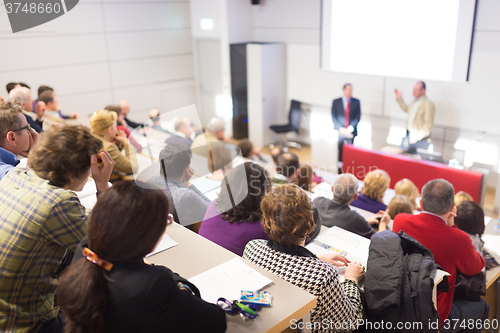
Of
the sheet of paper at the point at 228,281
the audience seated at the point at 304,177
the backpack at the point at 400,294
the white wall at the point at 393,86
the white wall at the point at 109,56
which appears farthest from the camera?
the white wall at the point at 109,56

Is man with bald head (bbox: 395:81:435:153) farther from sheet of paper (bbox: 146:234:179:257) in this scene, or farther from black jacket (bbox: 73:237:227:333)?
black jacket (bbox: 73:237:227:333)

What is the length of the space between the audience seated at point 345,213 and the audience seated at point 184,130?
1367 millimetres

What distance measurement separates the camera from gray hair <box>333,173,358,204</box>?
3088mm

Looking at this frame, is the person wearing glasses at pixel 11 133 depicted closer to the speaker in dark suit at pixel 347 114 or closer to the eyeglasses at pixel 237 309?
the eyeglasses at pixel 237 309

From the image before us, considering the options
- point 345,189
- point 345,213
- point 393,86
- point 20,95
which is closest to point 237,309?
point 345,213

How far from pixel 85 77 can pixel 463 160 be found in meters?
6.63

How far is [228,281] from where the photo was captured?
1.57m

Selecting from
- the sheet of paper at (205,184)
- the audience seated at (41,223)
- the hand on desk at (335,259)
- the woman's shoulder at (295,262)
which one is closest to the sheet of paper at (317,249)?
the hand on desk at (335,259)

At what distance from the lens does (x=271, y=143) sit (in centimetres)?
836

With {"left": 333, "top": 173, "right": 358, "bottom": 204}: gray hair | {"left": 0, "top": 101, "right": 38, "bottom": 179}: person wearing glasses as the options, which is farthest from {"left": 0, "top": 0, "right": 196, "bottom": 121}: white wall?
{"left": 333, "top": 173, "right": 358, "bottom": 204}: gray hair

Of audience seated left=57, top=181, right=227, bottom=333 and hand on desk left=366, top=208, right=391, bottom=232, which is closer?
audience seated left=57, top=181, right=227, bottom=333

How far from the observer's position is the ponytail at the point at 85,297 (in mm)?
1069

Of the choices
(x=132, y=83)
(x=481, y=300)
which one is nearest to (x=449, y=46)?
(x=481, y=300)

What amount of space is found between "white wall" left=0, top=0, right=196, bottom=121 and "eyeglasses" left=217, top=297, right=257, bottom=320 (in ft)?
22.7
